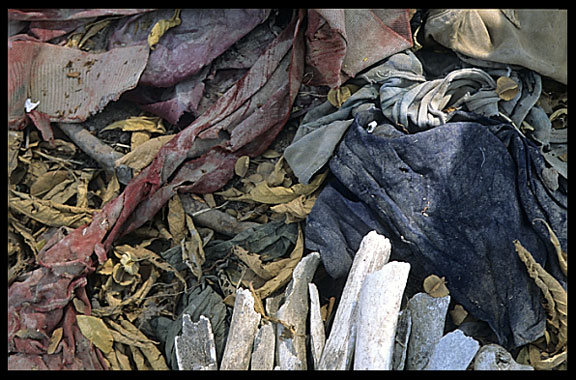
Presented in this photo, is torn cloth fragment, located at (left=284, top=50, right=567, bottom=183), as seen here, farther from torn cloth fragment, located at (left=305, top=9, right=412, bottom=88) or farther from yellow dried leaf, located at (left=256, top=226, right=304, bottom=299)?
yellow dried leaf, located at (left=256, top=226, right=304, bottom=299)

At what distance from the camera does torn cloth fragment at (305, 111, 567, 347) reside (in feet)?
5.11

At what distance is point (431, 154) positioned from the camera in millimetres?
1599

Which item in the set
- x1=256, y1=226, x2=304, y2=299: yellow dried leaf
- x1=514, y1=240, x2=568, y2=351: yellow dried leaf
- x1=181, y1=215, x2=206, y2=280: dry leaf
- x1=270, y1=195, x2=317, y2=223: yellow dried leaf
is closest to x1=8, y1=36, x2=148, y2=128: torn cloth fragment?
x1=181, y1=215, x2=206, y2=280: dry leaf

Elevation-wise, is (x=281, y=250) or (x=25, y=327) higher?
(x=281, y=250)

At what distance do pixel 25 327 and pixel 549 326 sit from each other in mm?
1383

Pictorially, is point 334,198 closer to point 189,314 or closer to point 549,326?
point 189,314

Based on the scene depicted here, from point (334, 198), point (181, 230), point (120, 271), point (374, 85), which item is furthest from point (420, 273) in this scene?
point (120, 271)

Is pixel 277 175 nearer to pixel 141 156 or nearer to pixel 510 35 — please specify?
pixel 141 156

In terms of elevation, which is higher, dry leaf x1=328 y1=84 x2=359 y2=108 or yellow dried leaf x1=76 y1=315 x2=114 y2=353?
dry leaf x1=328 y1=84 x2=359 y2=108

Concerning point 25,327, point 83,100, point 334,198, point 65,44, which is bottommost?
point 25,327

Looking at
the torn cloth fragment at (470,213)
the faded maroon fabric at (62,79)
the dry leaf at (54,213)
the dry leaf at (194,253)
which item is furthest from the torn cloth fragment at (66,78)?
the torn cloth fragment at (470,213)

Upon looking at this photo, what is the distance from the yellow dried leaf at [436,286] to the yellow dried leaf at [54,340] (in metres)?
0.99

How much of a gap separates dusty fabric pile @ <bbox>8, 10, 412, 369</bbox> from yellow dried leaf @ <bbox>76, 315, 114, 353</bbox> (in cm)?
2

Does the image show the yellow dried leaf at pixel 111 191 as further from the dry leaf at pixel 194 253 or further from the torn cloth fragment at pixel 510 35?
the torn cloth fragment at pixel 510 35
